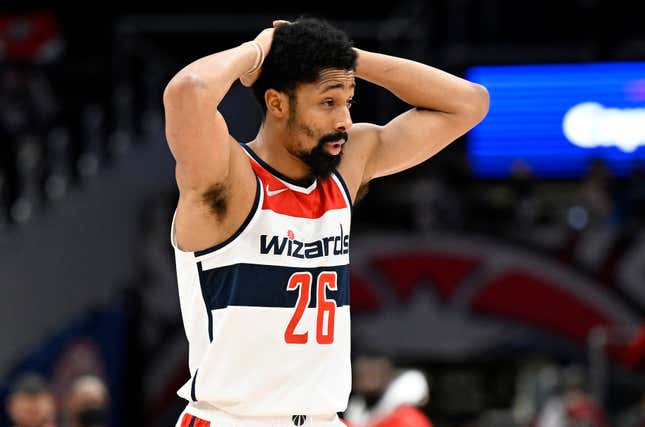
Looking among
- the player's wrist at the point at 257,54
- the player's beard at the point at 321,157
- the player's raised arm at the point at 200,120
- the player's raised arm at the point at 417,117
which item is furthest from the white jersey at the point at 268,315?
the player's raised arm at the point at 417,117

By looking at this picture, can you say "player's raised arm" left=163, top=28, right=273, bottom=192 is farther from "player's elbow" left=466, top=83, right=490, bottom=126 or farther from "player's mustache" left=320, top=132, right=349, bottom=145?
"player's elbow" left=466, top=83, right=490, bottom=126

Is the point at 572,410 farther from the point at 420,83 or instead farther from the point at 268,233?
the point at 268,233

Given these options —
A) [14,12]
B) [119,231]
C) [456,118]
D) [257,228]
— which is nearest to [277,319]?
[257,228]

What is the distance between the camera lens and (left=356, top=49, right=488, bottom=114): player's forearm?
485 centimetres

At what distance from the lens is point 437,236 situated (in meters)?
14.2

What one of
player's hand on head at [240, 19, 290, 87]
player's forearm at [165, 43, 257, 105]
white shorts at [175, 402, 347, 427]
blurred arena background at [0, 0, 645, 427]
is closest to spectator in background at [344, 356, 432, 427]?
white shorts at [175, 402, 347, 427]

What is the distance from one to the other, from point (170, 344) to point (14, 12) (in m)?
7.72

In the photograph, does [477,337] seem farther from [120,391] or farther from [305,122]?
[305,122]

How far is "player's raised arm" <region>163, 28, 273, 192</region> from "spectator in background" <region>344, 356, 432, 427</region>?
11.1ft

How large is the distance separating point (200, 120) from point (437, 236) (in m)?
10.3

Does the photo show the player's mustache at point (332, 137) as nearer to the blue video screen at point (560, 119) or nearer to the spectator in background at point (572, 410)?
the spectator in background at point (572, 410)

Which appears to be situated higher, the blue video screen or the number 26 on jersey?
the blue video screen

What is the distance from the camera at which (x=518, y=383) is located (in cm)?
1461

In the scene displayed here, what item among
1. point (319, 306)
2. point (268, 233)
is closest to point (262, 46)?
point (268, 233)
